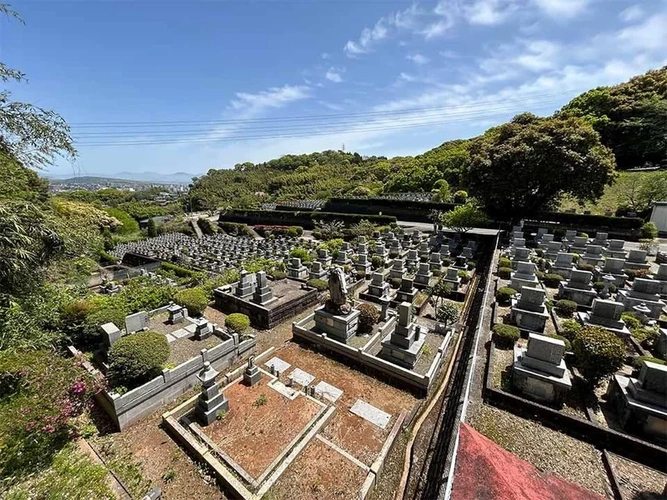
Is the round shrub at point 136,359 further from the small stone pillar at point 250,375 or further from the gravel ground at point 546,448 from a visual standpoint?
the gravel ground at point 546,448

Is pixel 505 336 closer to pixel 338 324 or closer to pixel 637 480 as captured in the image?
pixel 637 480

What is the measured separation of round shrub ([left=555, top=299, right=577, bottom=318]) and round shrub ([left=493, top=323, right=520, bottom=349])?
13.6 feet

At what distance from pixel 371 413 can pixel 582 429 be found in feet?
16.3

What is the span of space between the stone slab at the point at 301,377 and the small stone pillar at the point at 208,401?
7.94 ft

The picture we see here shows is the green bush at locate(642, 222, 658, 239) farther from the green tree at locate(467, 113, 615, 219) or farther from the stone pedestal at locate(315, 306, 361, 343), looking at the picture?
the stone pedestal at locate(315, 306, 361, 343)

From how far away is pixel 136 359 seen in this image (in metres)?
7.70

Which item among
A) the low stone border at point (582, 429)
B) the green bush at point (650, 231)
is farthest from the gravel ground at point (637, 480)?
the green bush at point (650, 231)

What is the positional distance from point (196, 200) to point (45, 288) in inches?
2960

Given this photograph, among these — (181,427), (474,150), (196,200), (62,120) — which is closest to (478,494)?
(181,427)

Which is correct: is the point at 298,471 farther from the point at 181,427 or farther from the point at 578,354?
the point at 578,354

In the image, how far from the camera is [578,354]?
24.5 feet

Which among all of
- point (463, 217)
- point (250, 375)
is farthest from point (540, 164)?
point (250, 375)

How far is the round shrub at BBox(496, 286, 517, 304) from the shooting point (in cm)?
1280

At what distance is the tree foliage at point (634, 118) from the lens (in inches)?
1342
